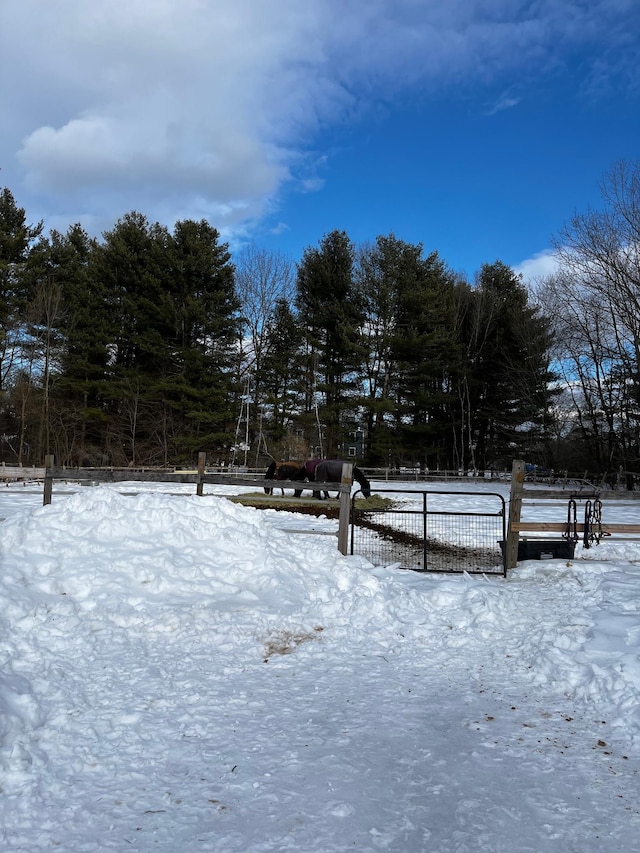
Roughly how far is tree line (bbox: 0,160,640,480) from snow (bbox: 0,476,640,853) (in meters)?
29.7

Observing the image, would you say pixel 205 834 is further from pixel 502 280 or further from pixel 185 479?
pixel 502 280

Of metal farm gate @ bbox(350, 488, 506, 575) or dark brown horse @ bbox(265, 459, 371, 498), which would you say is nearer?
metal farm gate @ bbox(350, 488, 506, 575)

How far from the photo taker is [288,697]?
387 centimetres

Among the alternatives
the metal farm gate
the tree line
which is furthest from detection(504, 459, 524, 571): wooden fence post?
the tree line

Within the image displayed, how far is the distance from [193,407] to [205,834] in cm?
3492

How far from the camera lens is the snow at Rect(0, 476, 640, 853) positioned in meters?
2.54

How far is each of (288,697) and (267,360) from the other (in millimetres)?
35834

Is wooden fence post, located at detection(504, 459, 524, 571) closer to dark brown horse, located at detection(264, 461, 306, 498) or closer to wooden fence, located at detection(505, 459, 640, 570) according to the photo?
wooden fence, located at detection(505, 459, 640, 570)

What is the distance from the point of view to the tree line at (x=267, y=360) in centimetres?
3569

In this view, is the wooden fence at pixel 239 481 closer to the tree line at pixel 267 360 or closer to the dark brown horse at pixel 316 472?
the dark brown horse at pixel 316 472

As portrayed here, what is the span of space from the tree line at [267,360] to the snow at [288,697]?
29725mm

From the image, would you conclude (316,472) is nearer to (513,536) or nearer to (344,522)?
(344,522)

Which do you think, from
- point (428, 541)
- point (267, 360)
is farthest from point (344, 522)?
point (267, 360)

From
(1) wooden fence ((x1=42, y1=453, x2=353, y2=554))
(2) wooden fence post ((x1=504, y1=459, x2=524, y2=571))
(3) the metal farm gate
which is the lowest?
(3) the metal farm gate
